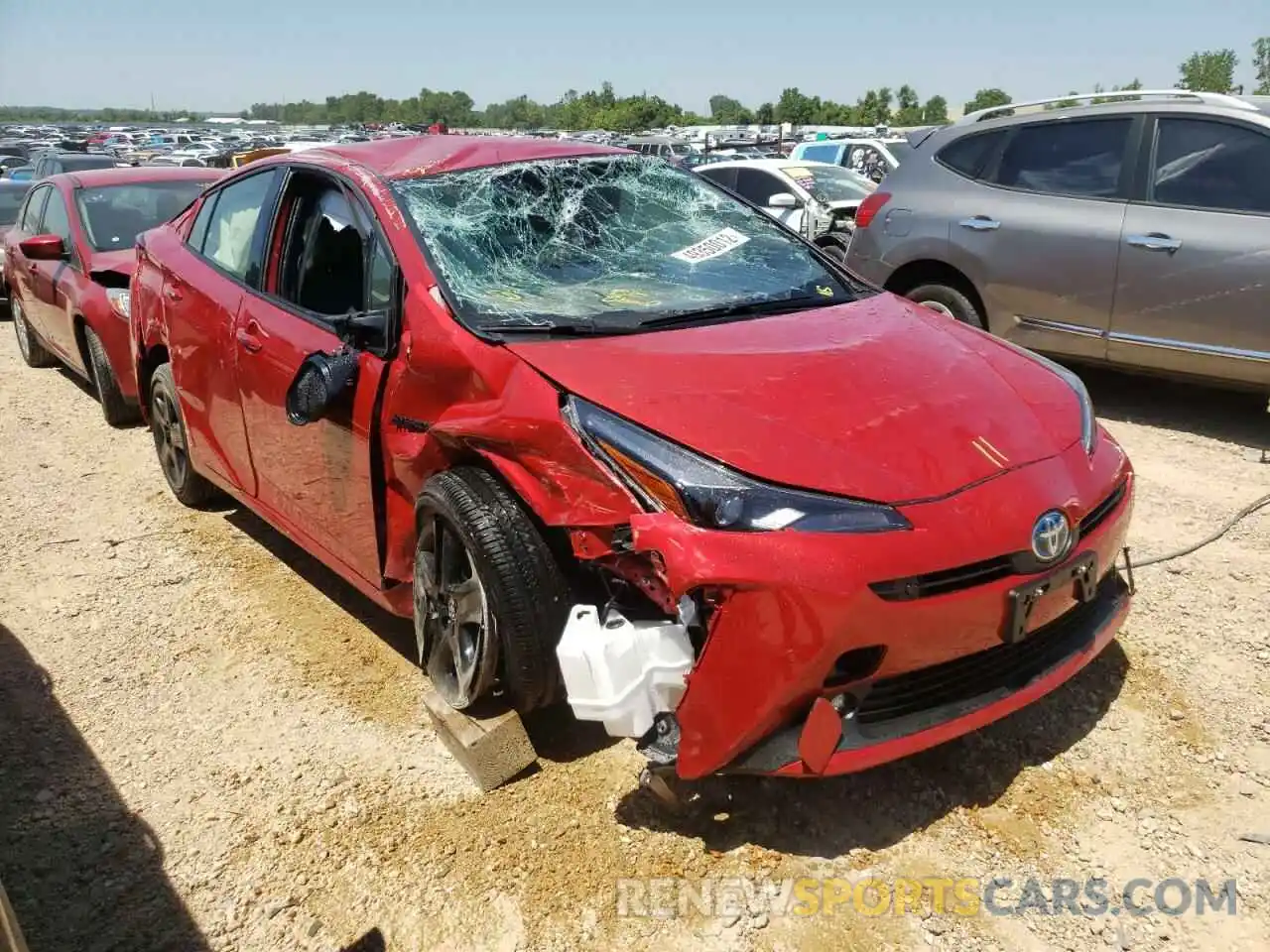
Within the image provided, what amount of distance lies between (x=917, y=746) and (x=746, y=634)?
0.52m

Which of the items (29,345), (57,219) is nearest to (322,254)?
(57,219)

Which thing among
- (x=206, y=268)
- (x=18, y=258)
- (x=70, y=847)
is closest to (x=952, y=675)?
(x=70, y=847)

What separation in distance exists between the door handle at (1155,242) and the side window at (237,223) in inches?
170

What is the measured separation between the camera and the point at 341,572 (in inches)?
134

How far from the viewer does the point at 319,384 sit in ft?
9.96

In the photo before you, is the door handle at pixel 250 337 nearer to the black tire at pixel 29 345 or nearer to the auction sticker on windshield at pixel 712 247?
the auction sticker on windshield at pixel 712 247

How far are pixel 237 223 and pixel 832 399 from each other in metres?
2.67

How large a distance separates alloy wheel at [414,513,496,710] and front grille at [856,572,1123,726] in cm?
100

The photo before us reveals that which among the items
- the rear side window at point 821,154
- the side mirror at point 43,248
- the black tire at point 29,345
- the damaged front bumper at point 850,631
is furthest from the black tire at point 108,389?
the rear side window at point 821,154

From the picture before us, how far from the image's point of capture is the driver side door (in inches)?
121

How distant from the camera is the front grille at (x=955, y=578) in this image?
2.15m

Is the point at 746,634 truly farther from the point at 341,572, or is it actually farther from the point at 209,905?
the point at 341,572

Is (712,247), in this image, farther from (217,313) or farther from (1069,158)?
(1069,158)

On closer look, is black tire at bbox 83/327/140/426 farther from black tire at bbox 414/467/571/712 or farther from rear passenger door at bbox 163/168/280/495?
black tire at bbox 414/467/571/712
